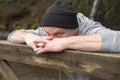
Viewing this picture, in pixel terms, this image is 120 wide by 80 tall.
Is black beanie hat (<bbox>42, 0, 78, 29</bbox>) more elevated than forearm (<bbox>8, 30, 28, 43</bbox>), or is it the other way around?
black beanie hat (<bbox>42, 0, 78, 29</bbox>)

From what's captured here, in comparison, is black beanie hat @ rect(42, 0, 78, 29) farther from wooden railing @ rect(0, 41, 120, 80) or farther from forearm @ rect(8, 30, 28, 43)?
forearm @ rect(8, 30, 28, 43)

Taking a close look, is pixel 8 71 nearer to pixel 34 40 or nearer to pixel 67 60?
pixel 34 40

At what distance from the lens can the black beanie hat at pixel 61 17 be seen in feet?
6.80

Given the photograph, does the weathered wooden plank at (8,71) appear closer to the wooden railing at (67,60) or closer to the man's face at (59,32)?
the wooden railing at (67,60)

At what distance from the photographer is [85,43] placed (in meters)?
1.92

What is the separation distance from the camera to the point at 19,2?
8664 mm

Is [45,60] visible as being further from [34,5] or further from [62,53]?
[34,5]

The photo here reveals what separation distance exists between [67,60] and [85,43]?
0.14m

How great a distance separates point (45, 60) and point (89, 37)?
352 mm

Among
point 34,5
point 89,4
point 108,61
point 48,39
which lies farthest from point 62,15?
point 34,5

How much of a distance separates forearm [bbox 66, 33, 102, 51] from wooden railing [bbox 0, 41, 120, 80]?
5 cm

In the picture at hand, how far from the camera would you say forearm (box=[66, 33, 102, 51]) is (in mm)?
1881

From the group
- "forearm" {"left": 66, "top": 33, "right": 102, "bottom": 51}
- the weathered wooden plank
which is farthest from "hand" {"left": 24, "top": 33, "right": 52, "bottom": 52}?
the weathered wooden plank

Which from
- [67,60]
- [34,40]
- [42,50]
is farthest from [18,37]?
[67,60]
